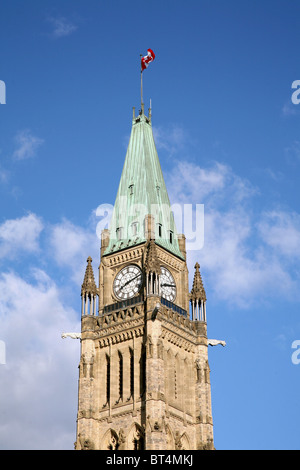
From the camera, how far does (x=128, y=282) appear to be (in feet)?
331

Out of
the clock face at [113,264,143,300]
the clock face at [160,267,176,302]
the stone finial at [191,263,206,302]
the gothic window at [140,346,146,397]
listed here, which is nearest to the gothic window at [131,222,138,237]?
the clock face at [113,264,143,300]

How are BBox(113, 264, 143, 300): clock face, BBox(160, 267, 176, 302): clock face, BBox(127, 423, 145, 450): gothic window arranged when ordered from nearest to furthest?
BBox(127, 423, 145, 450): gothic window
BBox(113, 264, 143, 300): clock face
BBox(160, 267, 176, 302): clock face

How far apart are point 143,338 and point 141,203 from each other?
50.1 ft

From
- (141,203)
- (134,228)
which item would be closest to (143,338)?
(134,228)

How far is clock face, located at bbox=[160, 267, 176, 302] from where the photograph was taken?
332ft

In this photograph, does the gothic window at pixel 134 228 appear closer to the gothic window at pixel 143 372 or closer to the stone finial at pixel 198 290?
the stone finial at pixel 198 290

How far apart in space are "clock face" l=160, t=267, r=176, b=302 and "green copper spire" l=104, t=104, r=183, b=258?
2626mm

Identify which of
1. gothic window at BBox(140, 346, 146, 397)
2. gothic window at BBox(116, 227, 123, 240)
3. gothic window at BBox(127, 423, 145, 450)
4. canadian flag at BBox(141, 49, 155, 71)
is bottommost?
gothic window at BBox(127, 423, 145, 450)

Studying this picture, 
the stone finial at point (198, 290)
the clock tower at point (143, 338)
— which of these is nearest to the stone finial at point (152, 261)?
the clock tower at point (143, 338)

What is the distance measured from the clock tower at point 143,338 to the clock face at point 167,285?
11 centimetres

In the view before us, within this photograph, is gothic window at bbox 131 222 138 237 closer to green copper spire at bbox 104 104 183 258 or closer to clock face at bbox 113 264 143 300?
green copper spire at bbox 104 104 183 258

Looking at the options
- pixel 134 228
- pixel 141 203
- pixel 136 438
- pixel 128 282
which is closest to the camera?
pixel 136 438

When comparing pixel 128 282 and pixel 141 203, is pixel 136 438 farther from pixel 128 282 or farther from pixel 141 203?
pixel 141 203
